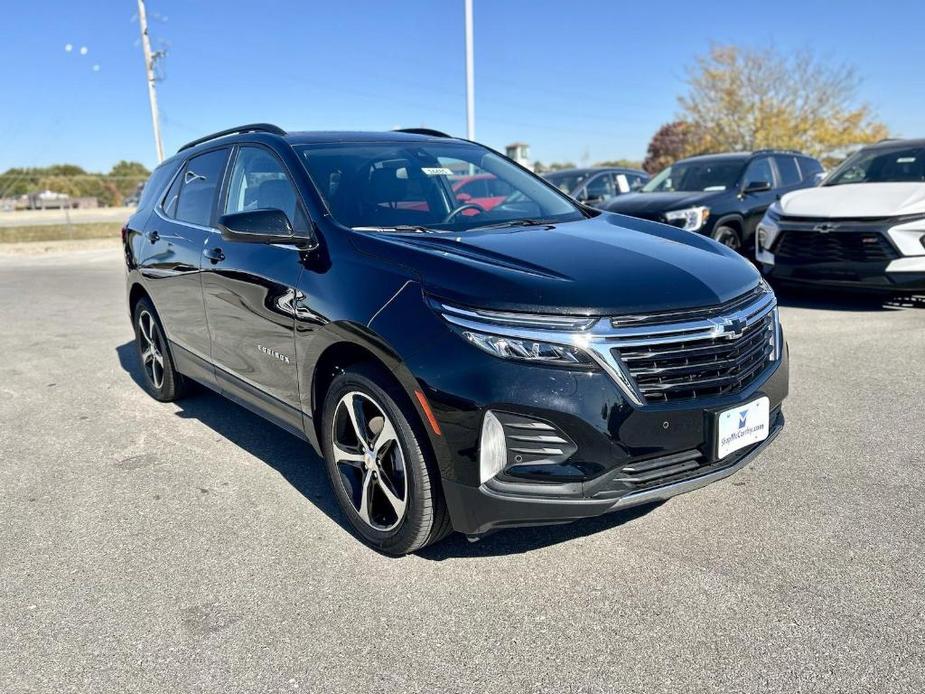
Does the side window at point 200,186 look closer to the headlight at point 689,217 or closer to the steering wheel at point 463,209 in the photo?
the steering wheel at point 463,209

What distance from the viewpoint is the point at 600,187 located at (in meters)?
14.1

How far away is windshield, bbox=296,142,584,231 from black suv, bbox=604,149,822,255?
5551 mm

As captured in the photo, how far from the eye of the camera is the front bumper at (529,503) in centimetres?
267

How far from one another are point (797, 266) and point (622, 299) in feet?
19.3

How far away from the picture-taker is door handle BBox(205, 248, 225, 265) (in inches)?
163

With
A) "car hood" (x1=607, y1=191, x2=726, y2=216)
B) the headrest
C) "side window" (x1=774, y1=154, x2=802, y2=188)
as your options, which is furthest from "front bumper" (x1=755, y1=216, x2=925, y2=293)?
the headrest

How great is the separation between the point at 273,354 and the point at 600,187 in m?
11.4

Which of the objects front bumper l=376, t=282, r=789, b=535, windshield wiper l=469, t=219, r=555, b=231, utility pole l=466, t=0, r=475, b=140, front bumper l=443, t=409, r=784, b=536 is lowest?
front bumper l=443, t=409, r=784, b=536

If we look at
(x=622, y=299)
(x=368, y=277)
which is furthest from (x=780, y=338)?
(x=368, y=277)

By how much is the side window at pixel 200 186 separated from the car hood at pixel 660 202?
6.44 meters

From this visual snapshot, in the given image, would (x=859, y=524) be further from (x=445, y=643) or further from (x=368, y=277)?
(x=368, y=277)

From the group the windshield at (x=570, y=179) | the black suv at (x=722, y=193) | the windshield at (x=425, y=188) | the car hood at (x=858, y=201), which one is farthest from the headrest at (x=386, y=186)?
the windshield at (x=570, y=179)

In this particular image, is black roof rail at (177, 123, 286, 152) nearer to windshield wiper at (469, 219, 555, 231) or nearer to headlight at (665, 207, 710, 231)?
windshield wiper at (469, 219, 555, 231)

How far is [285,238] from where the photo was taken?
136 inches
